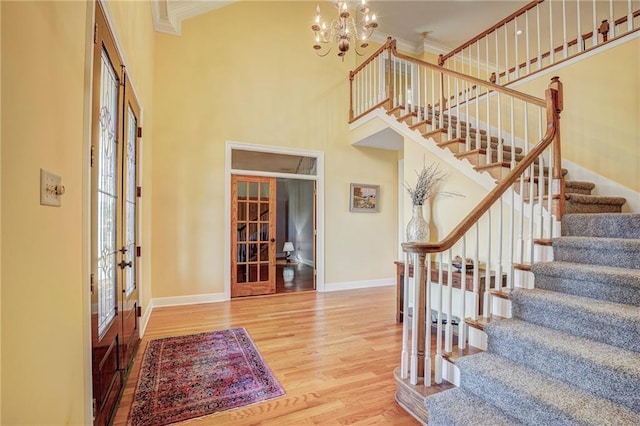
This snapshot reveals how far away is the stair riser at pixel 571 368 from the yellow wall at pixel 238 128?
12.1 ft

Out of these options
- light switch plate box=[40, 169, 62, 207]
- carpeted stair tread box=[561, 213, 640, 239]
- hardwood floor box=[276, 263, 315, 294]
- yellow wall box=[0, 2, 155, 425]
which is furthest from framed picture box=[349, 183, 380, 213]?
light switch plate box=[40, 169, 62, 207]

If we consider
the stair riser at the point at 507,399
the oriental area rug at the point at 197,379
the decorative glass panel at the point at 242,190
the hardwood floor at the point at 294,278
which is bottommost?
the oriental area rug at the point at 197,379

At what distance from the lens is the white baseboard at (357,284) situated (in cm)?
555

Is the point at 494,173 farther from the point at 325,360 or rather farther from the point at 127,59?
the point at 127,59

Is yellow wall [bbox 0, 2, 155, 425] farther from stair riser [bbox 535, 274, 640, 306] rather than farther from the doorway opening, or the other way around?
the doorway opening

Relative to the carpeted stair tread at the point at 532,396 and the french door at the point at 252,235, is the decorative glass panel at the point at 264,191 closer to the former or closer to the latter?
the french door at the point at 252,235

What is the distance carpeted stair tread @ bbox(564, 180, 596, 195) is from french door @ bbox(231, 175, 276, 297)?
3956 mm

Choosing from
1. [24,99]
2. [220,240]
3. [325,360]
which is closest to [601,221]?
[325,360]

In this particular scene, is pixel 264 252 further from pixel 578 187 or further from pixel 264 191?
pixel 578 187

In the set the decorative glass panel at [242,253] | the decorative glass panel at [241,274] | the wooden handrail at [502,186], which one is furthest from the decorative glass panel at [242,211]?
the wooden handrail at [502,186]

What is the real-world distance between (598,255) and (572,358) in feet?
3.50

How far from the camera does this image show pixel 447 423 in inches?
67.4

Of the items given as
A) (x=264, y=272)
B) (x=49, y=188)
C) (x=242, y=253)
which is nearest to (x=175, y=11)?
(x=242, y=253)

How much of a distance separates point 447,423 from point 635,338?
1100mm
